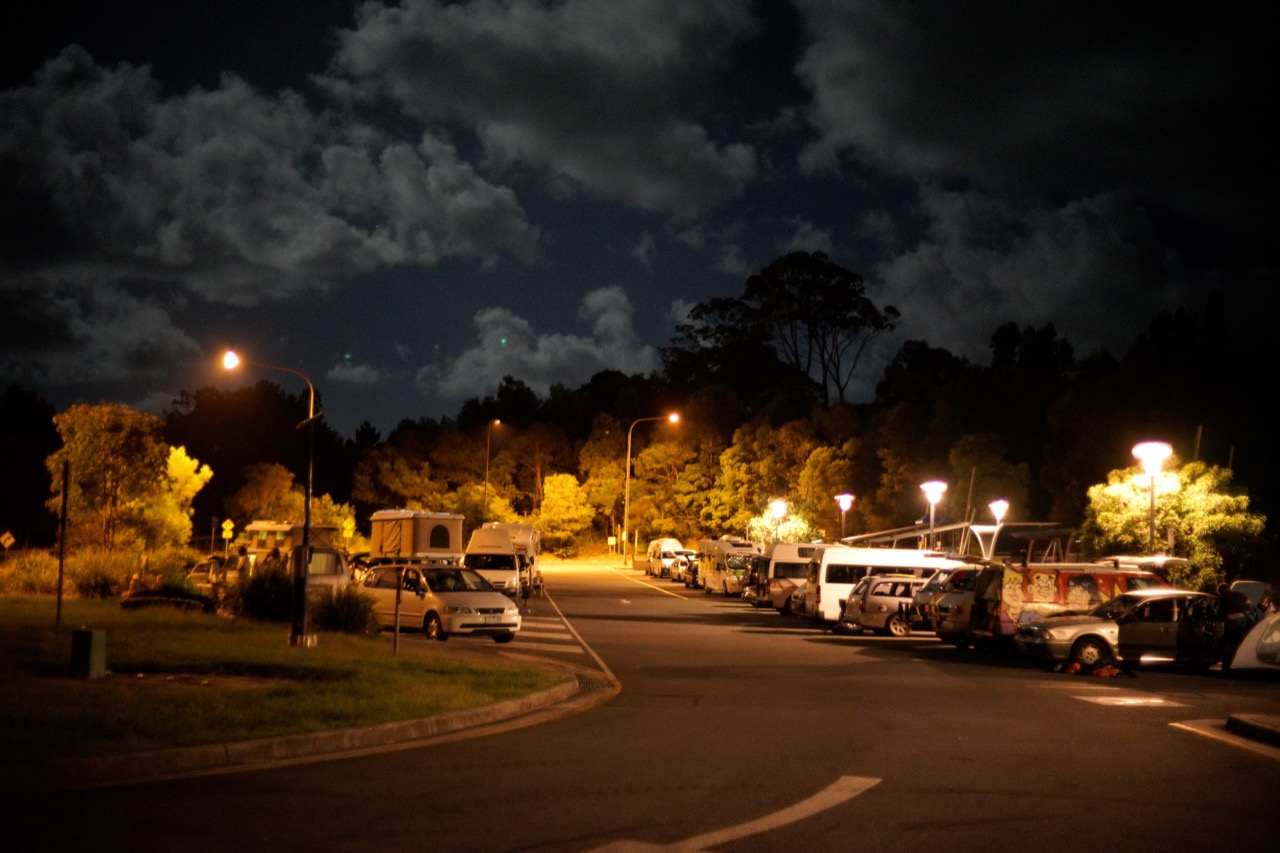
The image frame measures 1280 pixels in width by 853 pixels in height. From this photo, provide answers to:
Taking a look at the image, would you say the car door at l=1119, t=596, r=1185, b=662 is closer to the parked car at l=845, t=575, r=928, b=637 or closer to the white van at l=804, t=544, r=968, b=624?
the parked car at l=845, t=575, r=928, b=637

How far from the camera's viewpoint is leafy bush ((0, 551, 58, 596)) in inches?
1155

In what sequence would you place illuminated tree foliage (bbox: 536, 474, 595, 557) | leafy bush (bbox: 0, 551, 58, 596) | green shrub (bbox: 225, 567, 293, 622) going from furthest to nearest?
illuminated tree foliage (bbox: 536, 474, 595, 557)
leafy bush (bbox: 0, 551, 58, 596)
green shrub (bbox: 225, 567, 293, 622)

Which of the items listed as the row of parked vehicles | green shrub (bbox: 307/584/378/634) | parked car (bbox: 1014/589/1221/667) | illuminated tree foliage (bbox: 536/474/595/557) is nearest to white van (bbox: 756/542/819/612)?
the row of parked vehicles

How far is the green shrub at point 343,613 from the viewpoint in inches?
906

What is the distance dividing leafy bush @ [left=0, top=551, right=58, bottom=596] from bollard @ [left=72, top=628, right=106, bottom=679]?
1619cm

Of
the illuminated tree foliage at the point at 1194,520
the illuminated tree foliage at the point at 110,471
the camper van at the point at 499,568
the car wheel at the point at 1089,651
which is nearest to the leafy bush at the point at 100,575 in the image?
the camper van at the point at 499,568

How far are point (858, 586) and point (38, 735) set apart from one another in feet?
73.4

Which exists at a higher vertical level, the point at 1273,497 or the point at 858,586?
the point at 1273,497

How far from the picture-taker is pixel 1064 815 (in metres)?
8.70

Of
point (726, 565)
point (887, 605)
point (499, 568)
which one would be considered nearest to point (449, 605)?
point (887, 605)

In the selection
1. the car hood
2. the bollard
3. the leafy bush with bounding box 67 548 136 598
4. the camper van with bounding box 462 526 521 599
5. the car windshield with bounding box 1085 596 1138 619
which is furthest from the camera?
the camper van with bounding box 462 526 521 599

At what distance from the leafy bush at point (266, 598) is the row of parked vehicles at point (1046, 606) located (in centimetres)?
1337

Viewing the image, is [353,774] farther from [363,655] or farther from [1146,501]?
[1146,501]

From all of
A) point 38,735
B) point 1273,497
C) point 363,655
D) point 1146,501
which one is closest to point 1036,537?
point 1273,497
